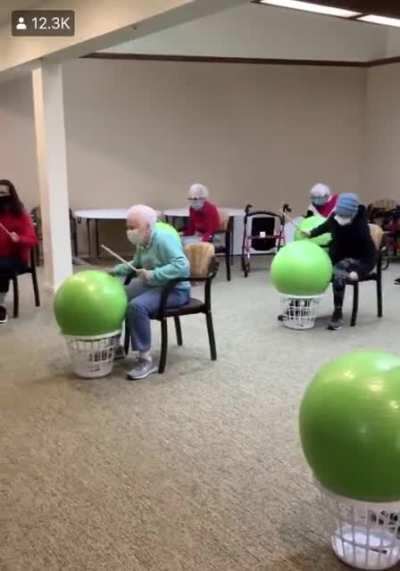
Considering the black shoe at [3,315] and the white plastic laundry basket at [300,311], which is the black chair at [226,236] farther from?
the black shoe at [3,315]

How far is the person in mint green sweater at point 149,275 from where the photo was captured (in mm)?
3943

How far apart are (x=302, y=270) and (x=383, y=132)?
211 inches

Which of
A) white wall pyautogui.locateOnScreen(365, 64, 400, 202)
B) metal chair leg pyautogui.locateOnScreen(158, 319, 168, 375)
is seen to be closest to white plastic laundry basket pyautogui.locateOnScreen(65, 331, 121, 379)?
metal chair leg pyautogui.locateOnScreen(158, 319, 168, 375)

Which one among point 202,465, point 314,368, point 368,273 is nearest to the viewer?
point 202,465

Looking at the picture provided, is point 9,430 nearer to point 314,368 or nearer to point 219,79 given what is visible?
point 314,368

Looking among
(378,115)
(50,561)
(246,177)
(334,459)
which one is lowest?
(50,561)

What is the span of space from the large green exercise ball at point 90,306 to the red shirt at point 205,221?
307 centimetres

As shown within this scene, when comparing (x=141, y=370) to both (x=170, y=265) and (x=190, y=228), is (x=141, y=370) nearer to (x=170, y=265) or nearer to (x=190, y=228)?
(x=170, y=265)

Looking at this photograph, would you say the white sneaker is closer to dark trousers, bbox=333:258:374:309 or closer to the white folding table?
dark trousers, bbox=333:258:374:309

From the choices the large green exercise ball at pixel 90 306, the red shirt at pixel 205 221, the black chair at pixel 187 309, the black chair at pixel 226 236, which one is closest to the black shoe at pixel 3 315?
the black chair at pixel 187 309

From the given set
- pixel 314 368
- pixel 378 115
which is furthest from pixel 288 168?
pixel 314 368

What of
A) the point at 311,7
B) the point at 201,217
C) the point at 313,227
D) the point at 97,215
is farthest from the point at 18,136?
the point at 313,227

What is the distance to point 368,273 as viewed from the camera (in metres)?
5.16

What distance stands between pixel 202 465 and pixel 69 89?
6.68m
